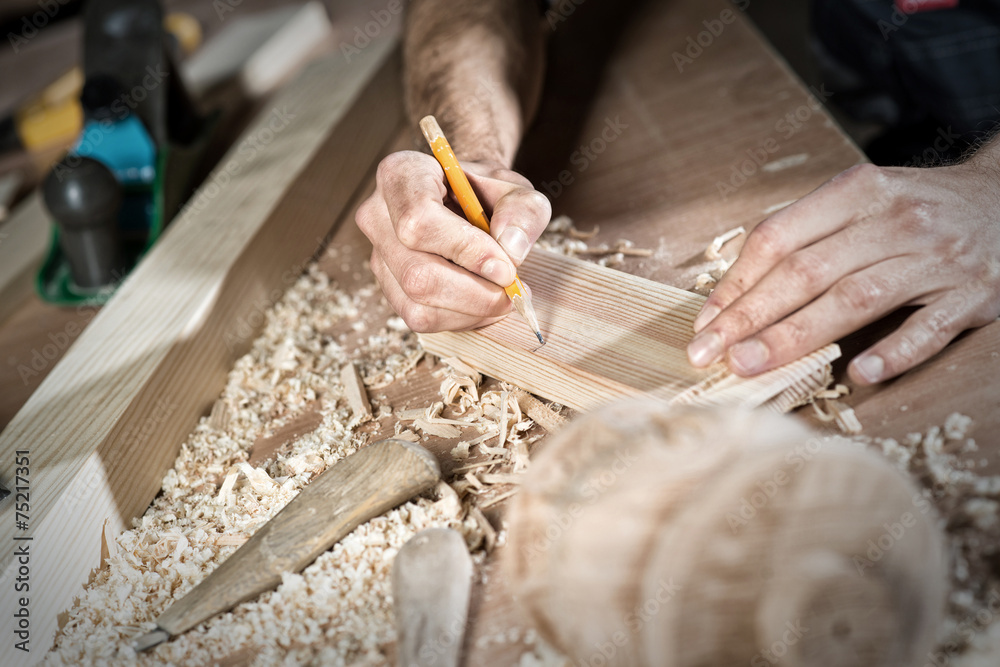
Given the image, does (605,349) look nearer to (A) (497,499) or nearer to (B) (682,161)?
(A) (497,499)

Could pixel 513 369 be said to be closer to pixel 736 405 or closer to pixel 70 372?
pixel 736 405

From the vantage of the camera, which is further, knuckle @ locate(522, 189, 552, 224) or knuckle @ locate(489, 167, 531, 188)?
knuckle @ locate(489, 167, 531, 188)

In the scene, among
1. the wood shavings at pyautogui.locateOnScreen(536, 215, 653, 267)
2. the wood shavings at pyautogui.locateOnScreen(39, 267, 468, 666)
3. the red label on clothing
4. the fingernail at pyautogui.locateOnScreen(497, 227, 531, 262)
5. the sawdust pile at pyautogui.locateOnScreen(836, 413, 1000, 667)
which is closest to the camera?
the sawdust pile at pyautogui.locateOnScreen(836, 413, 1000, 667)

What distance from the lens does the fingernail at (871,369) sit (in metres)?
0.99

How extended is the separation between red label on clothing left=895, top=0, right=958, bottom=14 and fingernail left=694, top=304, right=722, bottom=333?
1.40 metres

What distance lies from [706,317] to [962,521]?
40 cm

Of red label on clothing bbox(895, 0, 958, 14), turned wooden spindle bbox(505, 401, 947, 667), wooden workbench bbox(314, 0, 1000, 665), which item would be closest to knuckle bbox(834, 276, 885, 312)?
wooden workbench bbox(314, 0, 1000, 665)

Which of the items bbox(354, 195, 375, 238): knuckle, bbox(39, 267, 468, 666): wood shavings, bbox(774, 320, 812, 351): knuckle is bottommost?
bbox(39, 267, 468, 666): wood shavings

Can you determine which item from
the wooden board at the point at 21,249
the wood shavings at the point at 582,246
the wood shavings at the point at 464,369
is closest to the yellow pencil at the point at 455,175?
the wood shavings at the point at 464,369

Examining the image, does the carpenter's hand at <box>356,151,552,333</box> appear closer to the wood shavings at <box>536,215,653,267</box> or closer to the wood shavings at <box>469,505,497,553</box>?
the wood shavings at <box>536,215,653,267</box>

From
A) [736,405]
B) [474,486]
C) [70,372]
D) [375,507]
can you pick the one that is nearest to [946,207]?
[736,405]

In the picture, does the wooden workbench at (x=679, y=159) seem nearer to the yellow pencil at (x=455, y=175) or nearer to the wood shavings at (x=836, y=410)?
the wood shavings at (x=836, y=410)

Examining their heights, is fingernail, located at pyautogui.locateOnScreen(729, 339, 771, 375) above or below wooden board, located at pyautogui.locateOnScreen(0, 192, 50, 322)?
above

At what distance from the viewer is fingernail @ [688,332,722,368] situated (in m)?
0.99
